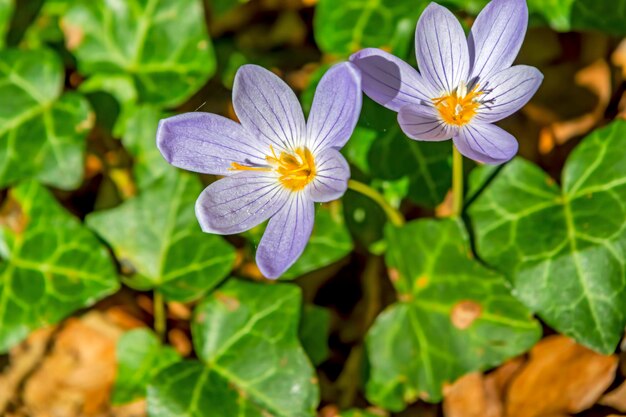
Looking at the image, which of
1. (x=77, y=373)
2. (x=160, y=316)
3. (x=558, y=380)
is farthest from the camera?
(x=77, y=373)

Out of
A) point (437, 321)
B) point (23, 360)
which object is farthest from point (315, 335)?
point (23, 360)

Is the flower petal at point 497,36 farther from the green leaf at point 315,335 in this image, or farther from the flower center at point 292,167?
the green leaf at point 315,335

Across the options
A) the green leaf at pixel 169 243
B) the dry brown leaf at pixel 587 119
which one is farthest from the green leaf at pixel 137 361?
the dry brown leaf at pixel 587 119

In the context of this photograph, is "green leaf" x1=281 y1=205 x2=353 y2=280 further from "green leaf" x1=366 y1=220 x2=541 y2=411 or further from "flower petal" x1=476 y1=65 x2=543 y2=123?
"flower petal" x1=476 y1=65 x2=543 y2=123

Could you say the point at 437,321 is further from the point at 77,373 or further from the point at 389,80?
the point at 77,373

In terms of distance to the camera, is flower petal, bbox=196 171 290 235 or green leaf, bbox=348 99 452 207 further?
green leaf, bbox=348 99 452 207

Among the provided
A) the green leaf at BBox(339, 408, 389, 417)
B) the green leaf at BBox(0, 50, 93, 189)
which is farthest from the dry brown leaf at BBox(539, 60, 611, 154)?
the green leaf at BBox(0, 50, 93, 189)
